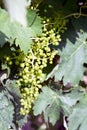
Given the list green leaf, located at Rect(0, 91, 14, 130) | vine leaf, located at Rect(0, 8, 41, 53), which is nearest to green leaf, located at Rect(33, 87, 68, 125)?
green leaf, located at Rect(0, 91, 14, 130)

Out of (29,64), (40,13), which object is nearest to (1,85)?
(29,64)

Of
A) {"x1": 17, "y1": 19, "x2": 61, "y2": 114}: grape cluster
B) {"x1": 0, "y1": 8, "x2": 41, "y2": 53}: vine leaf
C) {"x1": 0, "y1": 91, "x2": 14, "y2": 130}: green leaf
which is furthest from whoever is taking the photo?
{"x1": 0, "y1": 91, "x2": 14, "y2": 130}: green leaf

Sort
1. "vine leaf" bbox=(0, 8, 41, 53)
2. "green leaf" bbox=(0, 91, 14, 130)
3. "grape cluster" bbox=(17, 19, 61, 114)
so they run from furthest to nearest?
"green leaf" bbox=(0, 91, 14, 130) → "grape cluster" bbox=(17, 19, 61, 114) → "vine leaf" bbox=(0, 8, 41, 53)

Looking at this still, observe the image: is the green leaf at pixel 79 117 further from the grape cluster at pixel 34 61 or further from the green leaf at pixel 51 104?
the grape cluster at pixel 34 61

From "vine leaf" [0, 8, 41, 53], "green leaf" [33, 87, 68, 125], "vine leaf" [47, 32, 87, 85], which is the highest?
"vine leaf" [0, 8, 41, 53]

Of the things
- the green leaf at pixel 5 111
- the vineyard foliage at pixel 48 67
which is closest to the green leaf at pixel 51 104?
the vineyard foliage at pixel 48 67

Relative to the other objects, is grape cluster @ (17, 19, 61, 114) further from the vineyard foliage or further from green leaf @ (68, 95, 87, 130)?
green leaf @ (68, 95, 87, 130)

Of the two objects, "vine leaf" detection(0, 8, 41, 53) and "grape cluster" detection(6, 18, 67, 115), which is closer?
"vine leaf" detection(0, 8, 41, 53)
